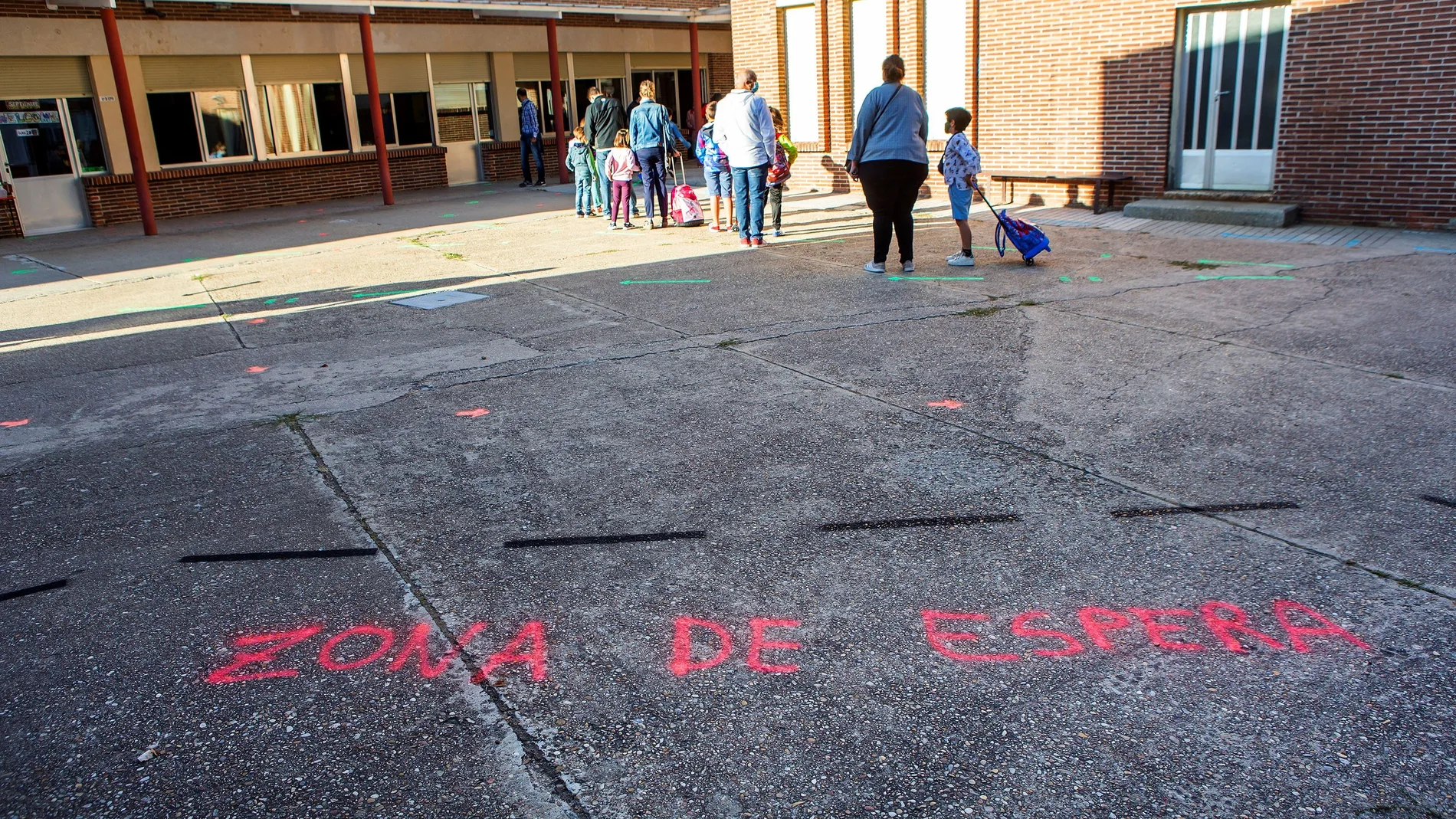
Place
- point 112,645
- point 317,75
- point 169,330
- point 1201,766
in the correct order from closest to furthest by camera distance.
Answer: point 1201,766, point 112,645, point 169,330, point 317,75

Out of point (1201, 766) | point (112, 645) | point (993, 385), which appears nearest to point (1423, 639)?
point (1201, 766)

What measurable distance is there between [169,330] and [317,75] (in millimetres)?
12743

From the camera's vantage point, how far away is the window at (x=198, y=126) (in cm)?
1784

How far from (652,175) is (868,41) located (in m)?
→ 5.62

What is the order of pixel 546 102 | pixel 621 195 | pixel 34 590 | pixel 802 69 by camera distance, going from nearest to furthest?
pixel 34 590 < pixel 621 195 < pixel 802 69 < pixel 546 102

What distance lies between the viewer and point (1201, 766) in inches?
107

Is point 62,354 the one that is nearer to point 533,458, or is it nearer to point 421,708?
point 533,458

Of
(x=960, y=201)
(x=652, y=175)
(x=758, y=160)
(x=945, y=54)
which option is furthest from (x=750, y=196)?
(x=945, y=54)

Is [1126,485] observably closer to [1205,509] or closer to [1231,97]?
[1205,509]

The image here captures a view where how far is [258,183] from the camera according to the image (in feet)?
63.1

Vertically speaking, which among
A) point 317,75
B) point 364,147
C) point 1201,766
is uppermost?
point 317,75

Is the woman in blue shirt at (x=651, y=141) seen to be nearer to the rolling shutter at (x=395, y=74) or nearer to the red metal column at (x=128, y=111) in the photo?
the red metal column at (x=128, y=111)

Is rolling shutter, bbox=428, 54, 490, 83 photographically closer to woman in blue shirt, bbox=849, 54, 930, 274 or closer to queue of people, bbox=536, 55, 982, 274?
Answer: queue of people, bbox=536, 55, 982, 274

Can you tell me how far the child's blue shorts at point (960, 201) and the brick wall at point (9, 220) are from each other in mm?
14768
